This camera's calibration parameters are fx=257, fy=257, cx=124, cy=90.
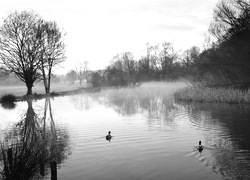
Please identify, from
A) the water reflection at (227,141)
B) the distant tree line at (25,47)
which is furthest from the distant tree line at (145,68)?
the water reflection at (227,141)

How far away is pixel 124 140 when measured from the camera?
13.9 metres

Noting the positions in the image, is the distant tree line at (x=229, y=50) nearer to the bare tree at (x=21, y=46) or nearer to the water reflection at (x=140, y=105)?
the water reflection at (x=140, y=105)

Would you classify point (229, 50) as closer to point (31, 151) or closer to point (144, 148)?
point (144, 148)

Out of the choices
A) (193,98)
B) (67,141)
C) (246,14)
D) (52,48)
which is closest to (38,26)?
(52,48)

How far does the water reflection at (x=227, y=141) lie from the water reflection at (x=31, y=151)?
5.89m

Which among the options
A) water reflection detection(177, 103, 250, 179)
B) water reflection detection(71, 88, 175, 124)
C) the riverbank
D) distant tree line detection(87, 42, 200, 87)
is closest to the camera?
water reflection detection(177, 103, 250, 179)

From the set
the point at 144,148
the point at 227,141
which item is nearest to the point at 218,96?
the point at 227,141

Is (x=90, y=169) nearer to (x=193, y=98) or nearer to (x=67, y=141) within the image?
(x=67, y=141)

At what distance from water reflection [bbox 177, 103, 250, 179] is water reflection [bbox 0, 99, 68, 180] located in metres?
5.89

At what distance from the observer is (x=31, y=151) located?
960 cm

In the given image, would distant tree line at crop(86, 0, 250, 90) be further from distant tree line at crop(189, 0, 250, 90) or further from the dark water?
the dark water

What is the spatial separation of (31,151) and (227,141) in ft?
30.3

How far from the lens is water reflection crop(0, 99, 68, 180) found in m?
6.21

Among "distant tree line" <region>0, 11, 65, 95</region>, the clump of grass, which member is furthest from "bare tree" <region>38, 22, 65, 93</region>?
the clump of grass
